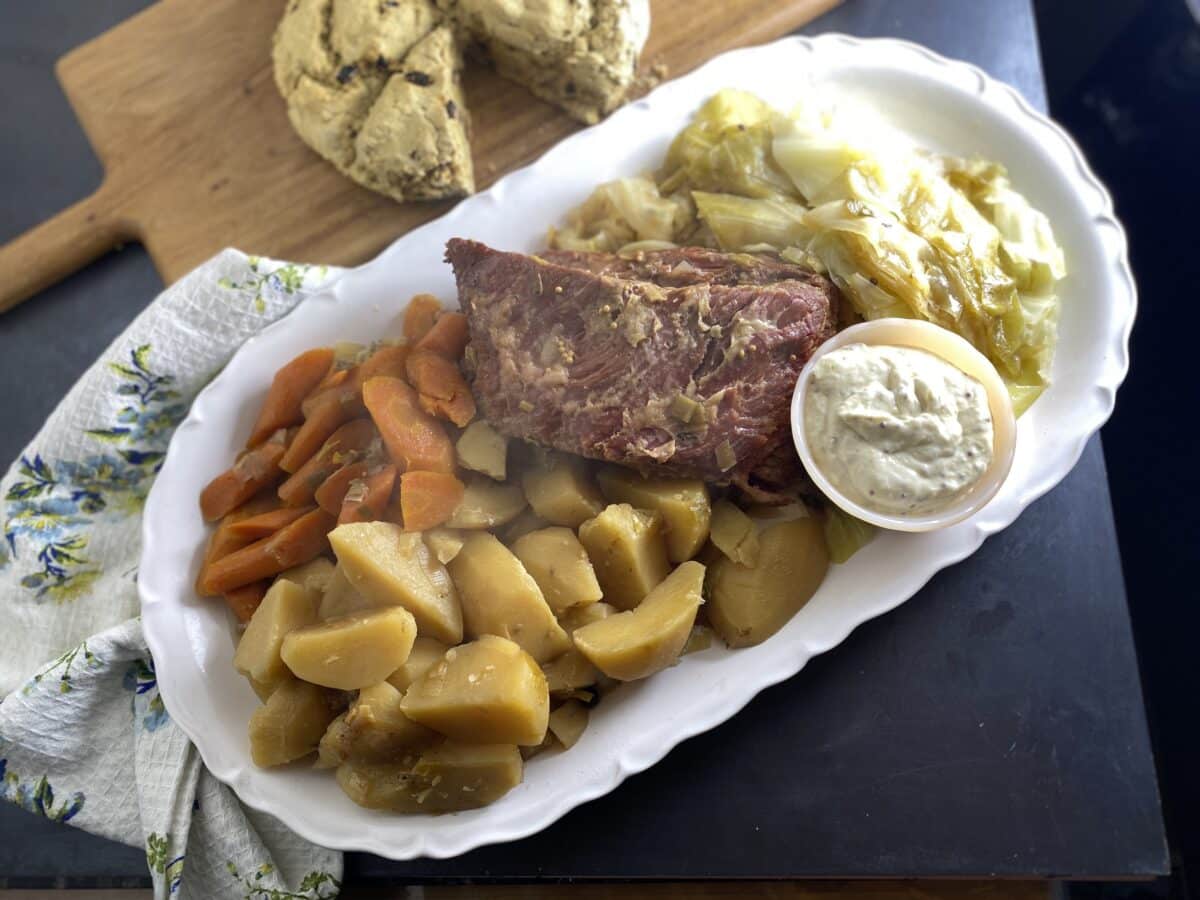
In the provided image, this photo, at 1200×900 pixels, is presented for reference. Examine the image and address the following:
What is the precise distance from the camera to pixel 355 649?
7.77 ft

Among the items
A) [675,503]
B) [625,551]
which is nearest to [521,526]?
[625,551]

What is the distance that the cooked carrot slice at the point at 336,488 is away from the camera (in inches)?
107

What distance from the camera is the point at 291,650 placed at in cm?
243

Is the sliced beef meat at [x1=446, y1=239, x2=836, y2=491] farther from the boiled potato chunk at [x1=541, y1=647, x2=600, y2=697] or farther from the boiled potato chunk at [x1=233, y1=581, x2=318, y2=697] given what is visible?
the boiled potato chunk at [x1=233, y1=581, x2=318, y2=697]

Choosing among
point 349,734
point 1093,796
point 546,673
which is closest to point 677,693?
point 546,673

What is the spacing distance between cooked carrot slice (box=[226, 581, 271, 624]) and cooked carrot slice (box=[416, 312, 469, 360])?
3.03 ft

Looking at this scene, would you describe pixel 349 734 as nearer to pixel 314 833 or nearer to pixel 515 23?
pixel 314 833

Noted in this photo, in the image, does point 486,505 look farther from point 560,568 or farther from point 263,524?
point 263,524

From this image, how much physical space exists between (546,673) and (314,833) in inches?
30.8

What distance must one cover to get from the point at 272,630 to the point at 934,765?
2.09 meters

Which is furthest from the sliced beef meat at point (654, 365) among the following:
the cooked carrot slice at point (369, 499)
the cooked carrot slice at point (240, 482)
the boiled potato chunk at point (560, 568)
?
the cooked carrot slice at point (240, 482)

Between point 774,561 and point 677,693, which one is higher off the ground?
point 774,561

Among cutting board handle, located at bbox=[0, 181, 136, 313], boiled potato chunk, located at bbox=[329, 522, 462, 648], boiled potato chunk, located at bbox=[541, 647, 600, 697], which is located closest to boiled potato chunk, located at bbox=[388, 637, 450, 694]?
boiled potato chunk, located at bbox=[329, 522, 462, 648]

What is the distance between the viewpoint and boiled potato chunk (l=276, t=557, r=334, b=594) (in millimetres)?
2658
